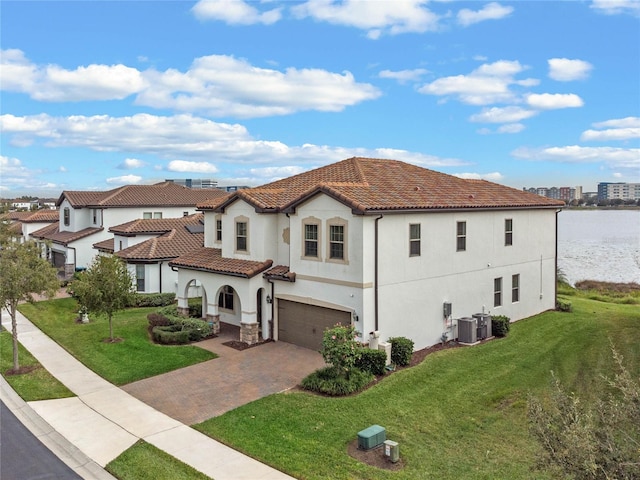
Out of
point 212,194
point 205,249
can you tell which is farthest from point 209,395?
point 212,194

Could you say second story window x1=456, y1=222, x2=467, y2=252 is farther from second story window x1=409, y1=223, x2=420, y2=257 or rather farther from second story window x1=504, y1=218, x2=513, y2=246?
second story window x1=504, y1=218, x2=513, y2=246

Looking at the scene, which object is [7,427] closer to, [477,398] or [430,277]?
[477,398]

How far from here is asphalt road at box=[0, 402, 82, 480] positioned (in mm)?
10961

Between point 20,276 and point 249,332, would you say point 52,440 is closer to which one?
point 20,276

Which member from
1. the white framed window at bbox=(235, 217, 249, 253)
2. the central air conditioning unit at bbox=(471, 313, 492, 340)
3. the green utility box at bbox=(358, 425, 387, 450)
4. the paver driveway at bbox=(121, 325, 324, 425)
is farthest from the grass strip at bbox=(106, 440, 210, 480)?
the central air conditioning unit at bbox=(471, 313, 492, 340)

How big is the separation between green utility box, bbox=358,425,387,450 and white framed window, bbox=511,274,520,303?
14845 mm

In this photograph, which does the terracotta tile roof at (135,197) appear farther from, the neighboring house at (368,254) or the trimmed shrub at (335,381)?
the trimmed shrub at (335,381)

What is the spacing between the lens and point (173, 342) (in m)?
20.8

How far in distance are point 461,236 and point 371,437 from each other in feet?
38.6

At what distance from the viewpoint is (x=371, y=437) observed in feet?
37.9

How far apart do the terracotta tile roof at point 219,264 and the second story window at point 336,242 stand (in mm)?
3525

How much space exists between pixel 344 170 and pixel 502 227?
25.2 feet

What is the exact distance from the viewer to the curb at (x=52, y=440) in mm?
11117

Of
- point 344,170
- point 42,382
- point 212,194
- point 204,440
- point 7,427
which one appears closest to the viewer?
point 204,440
